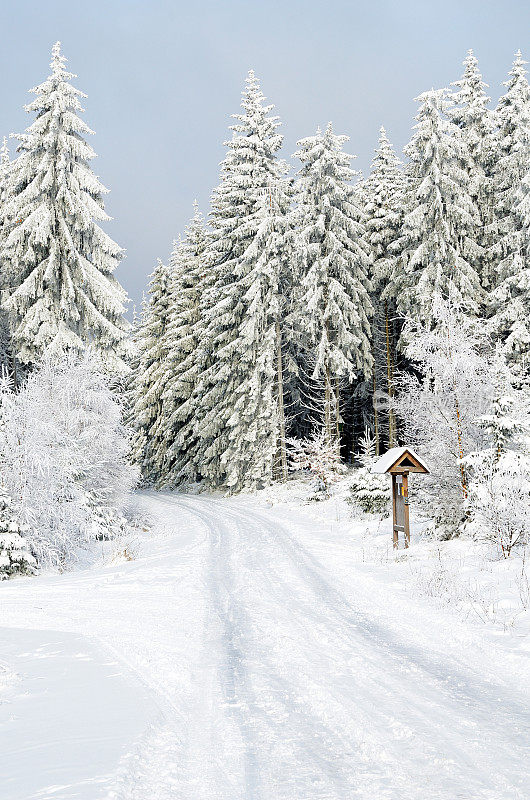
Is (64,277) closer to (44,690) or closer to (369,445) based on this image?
(369,445)

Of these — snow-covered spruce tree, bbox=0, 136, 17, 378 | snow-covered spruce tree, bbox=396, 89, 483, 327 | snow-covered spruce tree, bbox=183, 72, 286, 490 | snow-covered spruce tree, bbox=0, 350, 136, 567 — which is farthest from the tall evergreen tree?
snow-covered spruce tree, bbox=396, 89, 483, 327

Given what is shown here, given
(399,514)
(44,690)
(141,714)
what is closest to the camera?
(141,714)

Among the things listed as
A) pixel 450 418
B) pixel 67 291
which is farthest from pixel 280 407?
pixel 450 418

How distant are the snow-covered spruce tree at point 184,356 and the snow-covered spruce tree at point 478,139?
16056 mm

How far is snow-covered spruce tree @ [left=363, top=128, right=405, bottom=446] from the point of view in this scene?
2825 centimetres

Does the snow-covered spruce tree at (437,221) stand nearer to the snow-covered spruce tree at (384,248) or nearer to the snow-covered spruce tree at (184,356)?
the snow-covered spruce tree at (384,248)

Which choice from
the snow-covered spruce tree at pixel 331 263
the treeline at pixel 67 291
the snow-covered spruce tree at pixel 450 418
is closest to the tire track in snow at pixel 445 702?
the snow-covered spruce tree at pixel 450 418

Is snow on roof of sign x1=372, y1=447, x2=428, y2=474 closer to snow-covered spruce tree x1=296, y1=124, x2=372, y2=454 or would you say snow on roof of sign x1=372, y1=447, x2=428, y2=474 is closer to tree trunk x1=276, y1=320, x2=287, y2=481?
snow-covered spruce tree x1=296, y1=124, x2=372, y2=454

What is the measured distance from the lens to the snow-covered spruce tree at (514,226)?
2300 centimetres

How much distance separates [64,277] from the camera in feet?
66.4

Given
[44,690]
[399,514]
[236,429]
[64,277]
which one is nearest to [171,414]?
[236,429]

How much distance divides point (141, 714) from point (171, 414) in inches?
1351

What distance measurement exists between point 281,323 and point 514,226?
12114 millimetres

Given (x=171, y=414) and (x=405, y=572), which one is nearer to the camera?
(x=405, y=572)
